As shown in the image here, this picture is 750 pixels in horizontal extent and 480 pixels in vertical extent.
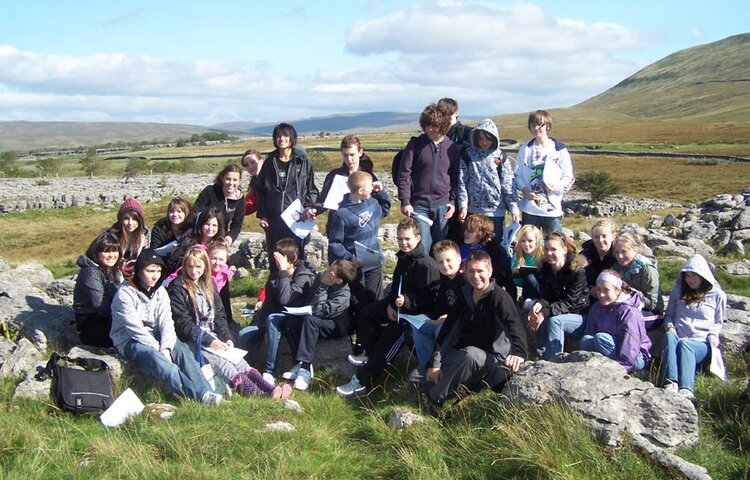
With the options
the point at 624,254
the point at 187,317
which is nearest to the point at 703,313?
the point at 624,254

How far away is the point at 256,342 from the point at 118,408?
7.13 ft

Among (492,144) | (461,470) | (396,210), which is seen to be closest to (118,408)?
(461,470)

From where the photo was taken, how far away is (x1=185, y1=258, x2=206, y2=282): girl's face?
7640 millimetres

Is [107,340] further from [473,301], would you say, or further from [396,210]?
[396,210]

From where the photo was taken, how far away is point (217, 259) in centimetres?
843

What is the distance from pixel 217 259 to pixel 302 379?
6.76 ft

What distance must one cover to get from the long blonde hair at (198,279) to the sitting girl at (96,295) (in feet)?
3.03

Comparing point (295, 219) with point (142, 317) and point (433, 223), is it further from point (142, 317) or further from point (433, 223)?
point (142, 317)

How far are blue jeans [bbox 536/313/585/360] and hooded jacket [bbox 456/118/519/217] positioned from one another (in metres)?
2.06

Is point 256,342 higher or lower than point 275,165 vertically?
lower

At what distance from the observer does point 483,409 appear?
6148 millimetres

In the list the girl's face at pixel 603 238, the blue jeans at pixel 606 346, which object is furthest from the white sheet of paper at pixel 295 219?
the blue jeans at pixel 606 346

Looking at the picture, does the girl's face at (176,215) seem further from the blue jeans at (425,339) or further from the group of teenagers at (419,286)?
the blue jeans at (425,339)

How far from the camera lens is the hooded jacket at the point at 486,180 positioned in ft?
29.1
